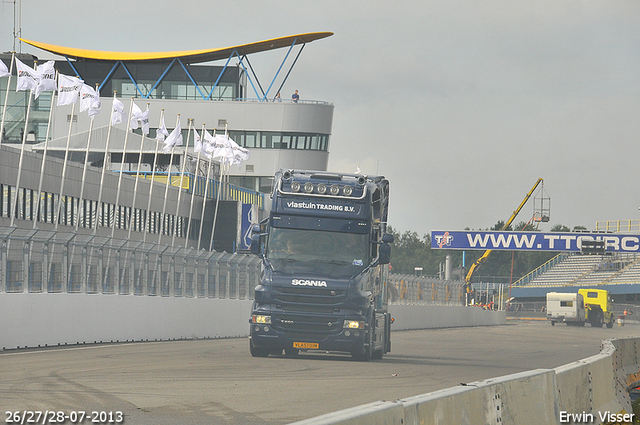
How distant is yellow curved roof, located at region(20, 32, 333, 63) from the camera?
88688mm

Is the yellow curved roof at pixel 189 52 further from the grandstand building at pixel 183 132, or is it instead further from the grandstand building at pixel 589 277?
the grandstand building at pixel 589 277

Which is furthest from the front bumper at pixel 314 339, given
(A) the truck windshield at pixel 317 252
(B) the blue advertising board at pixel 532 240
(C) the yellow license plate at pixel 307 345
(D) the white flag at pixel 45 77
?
(B) the blue advertising board at pixel 532 240

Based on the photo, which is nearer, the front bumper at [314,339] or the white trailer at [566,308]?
the front bumper at [314,339]

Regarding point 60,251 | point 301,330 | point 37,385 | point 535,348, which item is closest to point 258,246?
point 301,330

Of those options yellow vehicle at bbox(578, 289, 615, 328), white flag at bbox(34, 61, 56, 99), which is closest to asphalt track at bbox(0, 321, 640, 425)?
white flag at bbox(34, 61, 56, 99)

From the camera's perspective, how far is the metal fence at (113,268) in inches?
832

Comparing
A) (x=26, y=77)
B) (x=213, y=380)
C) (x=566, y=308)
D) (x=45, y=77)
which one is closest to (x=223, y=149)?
(x=45, y=77)

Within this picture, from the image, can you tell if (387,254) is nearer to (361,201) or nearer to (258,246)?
(361,201)

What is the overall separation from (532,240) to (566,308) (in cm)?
1395

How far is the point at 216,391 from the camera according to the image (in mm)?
12758

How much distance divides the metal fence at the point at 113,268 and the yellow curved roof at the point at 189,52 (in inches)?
2256

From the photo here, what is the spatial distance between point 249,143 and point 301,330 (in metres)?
73.8

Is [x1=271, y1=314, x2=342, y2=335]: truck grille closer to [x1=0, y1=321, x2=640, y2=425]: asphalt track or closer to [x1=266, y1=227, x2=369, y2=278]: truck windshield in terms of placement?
[x1=0, y1=321, x2=640, y2=425]: asphalt track

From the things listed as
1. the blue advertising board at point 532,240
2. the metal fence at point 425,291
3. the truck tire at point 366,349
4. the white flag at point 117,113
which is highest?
the white flag at point 117,113
